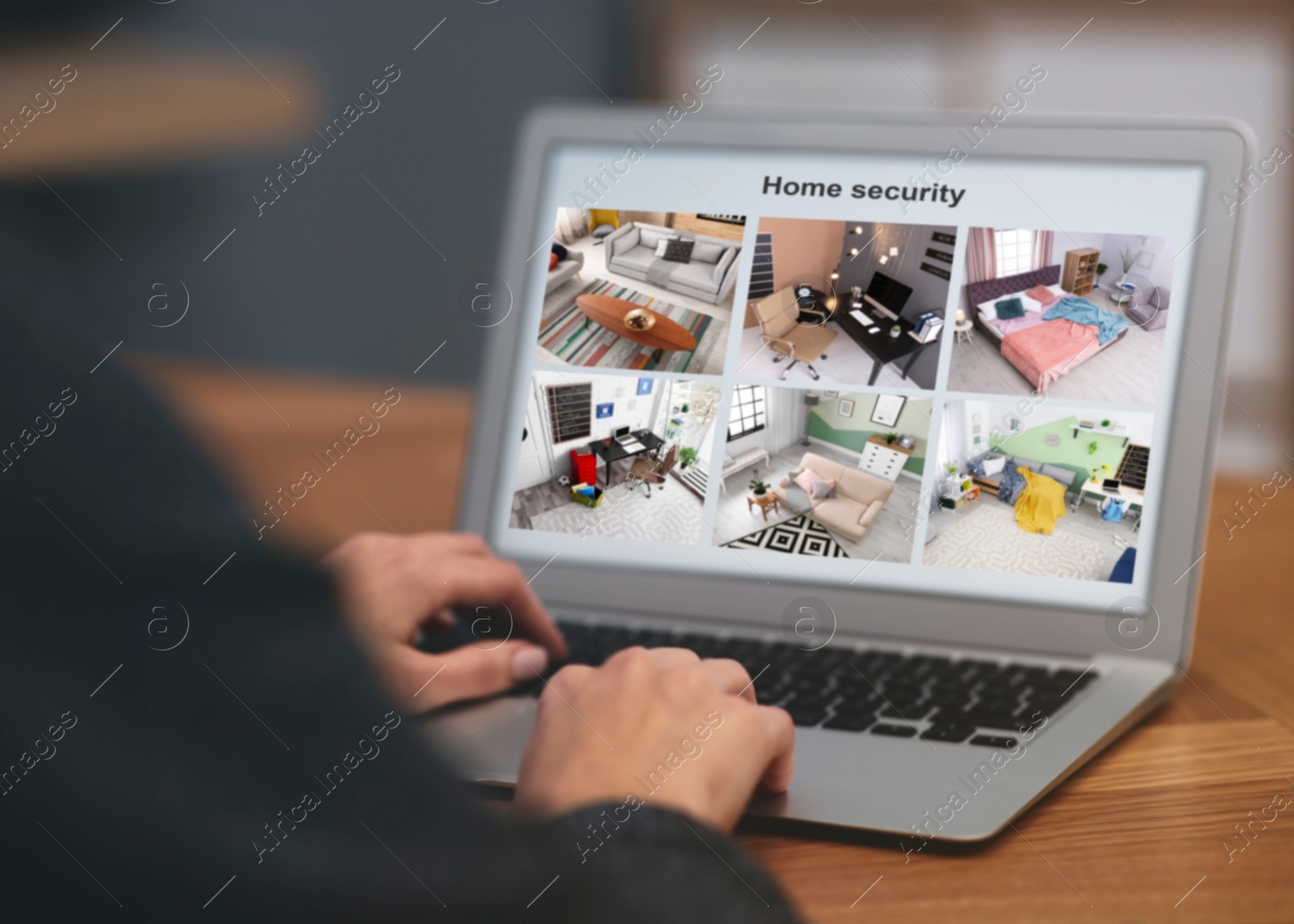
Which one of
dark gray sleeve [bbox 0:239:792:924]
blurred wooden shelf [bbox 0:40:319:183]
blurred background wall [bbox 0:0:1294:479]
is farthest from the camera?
blurred wooden shelf [bbox 0:40:319:183]

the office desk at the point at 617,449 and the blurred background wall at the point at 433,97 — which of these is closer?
the office desk at the point at 617,449

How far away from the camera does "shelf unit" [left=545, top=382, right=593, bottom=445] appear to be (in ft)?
1.36

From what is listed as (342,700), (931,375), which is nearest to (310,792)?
(342,700)

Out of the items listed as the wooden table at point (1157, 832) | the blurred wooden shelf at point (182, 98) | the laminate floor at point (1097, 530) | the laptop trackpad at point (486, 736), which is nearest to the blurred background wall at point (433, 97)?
the blurred wooden shelf at point (182, 98)

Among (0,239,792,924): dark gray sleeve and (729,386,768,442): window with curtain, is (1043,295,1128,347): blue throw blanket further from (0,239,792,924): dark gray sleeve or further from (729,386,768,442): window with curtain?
(0,239,792,924): dark gray sleeve

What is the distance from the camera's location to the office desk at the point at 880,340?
15.1 inches

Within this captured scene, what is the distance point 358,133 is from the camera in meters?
1.05

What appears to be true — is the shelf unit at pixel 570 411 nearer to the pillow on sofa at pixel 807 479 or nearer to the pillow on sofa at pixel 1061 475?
the pillow on sofa at pixel 807 479

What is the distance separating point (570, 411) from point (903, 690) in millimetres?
243

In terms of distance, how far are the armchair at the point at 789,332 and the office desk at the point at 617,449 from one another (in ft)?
0.28

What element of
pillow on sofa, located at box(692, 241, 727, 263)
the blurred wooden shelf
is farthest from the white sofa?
the blurred wooden shelf

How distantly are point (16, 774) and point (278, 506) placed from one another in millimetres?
288

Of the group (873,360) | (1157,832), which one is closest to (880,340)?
(873,360)

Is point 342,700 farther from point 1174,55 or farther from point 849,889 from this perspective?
point 1174,55
